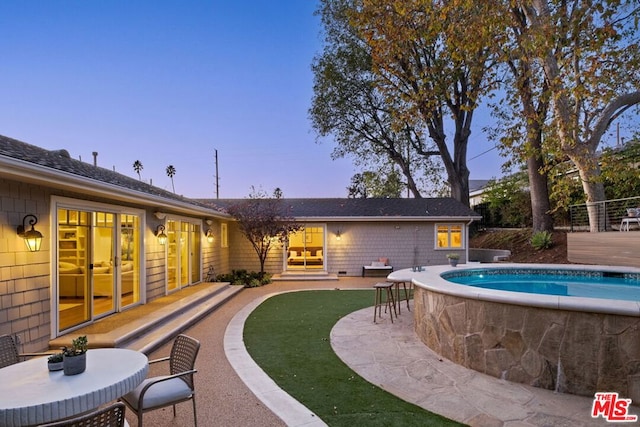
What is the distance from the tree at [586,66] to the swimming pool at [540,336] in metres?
4.29

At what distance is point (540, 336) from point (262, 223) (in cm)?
994

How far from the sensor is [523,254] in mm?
15531

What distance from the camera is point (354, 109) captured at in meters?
21.3

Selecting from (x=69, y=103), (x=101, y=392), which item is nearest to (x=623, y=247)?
(x=101, y=392)

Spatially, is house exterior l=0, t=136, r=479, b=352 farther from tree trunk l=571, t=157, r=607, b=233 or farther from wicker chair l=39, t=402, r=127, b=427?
tree trunk l=571, t=157, r=607, b=233

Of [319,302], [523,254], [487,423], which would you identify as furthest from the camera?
[523,254]

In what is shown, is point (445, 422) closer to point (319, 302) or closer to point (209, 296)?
point (319, 302)

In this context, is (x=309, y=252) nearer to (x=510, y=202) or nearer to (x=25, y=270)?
(x=25, y=270)

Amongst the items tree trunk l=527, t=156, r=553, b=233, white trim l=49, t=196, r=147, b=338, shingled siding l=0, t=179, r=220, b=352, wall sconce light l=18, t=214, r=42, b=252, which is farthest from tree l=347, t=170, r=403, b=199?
wall sconce light l=18, t=214, r=42, b=252

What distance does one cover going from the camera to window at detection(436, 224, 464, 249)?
1459 centimetres

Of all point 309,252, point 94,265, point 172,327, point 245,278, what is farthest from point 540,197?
point 94,265

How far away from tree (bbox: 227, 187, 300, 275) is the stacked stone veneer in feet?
28.9

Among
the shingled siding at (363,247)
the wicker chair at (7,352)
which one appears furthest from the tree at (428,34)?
the wicker chair at (7,352)

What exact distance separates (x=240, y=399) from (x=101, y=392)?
1749 mm
